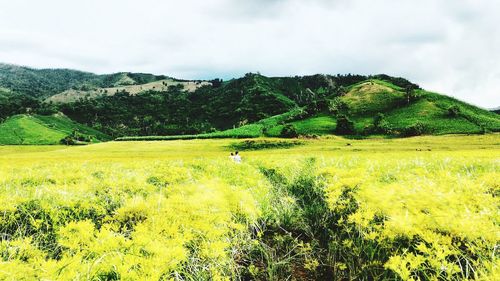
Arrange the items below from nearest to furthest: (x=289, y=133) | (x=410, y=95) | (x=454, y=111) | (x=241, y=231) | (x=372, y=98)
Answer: (x=241, y=231) → (x=289, y=133) → (x=454, y=111) → (x=410, y=95) → (x=372, y=98)

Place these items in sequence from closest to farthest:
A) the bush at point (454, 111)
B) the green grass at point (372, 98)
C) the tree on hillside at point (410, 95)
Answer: the bush at point (454, 111) → the tree on hillside at point (410, 95) → the green grass at point (372, 98)

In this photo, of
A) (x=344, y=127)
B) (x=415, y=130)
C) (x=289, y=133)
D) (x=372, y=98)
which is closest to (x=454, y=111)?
(x=415, y=130)

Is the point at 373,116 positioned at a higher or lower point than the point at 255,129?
higher

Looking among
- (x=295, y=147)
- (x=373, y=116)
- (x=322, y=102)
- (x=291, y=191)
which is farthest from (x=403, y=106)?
(x=291, y=191)

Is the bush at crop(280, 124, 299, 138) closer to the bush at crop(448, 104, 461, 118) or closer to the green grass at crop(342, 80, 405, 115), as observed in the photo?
the green grass at crop(342, 80, 405, 115)

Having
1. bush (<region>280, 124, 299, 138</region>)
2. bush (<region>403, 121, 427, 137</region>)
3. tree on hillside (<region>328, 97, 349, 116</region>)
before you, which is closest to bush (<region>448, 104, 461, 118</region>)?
bush (<region>403, 121, 427, 137</region>)

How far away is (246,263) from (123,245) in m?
3.57

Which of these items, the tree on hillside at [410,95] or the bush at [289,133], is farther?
the tree on hillside at [410,95]

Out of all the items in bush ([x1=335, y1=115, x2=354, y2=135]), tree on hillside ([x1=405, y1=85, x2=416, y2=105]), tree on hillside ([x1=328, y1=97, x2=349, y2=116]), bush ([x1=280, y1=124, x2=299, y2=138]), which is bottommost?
bush ([x1=280, y1=124, x2=299, y2=138])

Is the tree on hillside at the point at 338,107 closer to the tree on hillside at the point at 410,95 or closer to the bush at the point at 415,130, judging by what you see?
the tree on hillside at the point at 410,95

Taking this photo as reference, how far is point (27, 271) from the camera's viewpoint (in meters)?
4.36

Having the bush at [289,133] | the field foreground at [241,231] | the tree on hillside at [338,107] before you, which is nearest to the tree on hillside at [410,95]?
the tree on hillside at [338,107]

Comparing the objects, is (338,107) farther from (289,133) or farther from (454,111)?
(454,111)

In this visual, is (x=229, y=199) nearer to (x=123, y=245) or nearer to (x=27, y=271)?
(x=123, y=245)
